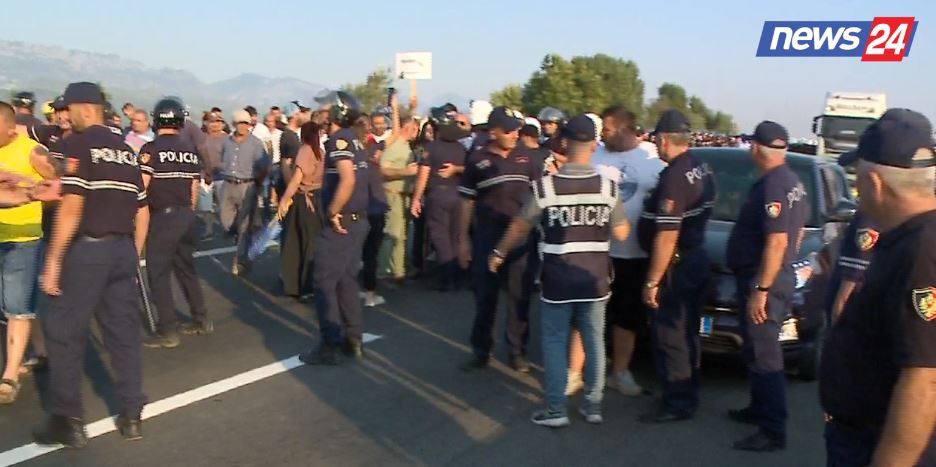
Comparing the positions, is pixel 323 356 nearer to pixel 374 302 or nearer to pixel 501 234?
pixel 501 234

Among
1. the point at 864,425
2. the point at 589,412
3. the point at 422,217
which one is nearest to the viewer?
the point at 864,425

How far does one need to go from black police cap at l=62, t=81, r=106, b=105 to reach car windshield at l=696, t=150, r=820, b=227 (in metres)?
4.84

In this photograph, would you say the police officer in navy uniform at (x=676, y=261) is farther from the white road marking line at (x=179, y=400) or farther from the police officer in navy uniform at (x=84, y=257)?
the police officer in navy uniform at (x=84, y=257)

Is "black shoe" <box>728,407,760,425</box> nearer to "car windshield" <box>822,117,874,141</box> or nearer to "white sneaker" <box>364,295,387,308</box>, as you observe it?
"white sneaker" <box>364,295,387,308</box>

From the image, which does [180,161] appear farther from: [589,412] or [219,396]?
[589,412]

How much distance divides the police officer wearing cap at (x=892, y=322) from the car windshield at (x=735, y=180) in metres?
4.76

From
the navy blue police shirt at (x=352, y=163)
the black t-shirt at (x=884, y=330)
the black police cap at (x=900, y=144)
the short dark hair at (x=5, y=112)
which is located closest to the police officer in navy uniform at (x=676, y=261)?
the navy blue police shirt at (x=352, y=163)

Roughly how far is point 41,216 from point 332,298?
2116mm

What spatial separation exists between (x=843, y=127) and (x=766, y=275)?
2429 cm

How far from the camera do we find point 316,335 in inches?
301

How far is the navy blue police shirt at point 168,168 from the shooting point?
702 cm

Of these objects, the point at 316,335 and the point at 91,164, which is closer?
the point at 91,164

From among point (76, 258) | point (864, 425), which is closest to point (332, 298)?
point (76, 258)

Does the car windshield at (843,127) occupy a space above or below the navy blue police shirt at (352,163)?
below
